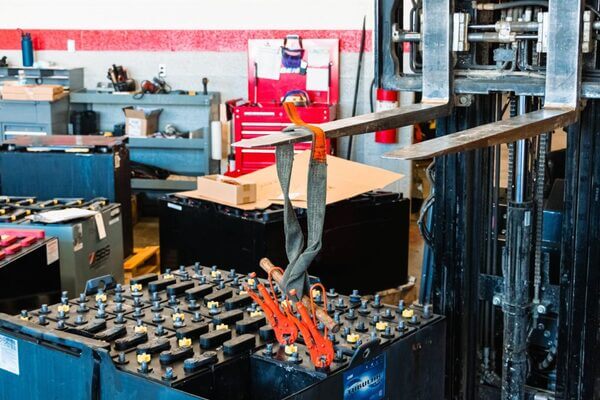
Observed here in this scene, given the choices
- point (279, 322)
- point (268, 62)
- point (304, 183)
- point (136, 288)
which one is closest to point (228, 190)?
point (304, 183)

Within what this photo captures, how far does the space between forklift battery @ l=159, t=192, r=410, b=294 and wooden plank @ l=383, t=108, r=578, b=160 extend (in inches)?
86.1

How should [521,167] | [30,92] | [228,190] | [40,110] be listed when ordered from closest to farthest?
[521,167]
[228,190]
[30,92]
[40,110]

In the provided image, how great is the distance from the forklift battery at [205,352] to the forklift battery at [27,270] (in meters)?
1.03

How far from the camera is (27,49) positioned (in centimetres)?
822

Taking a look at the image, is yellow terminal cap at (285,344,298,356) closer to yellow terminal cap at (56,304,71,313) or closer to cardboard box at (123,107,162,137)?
yellow terminal cap at (56,304,71,313)

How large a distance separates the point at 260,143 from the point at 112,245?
268 cm

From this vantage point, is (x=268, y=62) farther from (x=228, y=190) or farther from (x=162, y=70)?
(x=228, y=190)

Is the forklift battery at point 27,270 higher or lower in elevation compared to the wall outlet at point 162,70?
lower

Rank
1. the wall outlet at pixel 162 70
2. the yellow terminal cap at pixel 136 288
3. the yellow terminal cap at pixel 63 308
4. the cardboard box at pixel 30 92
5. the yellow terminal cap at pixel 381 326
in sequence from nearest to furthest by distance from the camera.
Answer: the yellow terminal cap at pixel 381 326 < the yellow terminal cap at pixel 63 308 < the yellow terminal cap at pixel 136 288 < the cardboard box at pixel 30 92 < the wall outlet at pixel 162 70

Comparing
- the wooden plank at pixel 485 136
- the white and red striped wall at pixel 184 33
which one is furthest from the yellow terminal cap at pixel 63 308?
the white and red striped wall at pixel 184 33

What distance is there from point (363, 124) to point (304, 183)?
2.39 meters

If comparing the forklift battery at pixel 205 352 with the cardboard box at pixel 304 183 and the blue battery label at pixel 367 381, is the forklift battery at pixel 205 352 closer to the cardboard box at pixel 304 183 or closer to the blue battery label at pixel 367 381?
the blue battery label at pixel 367 381

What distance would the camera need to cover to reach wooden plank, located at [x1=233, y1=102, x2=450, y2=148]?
6.52 feet

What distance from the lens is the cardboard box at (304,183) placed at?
4.38 meters
